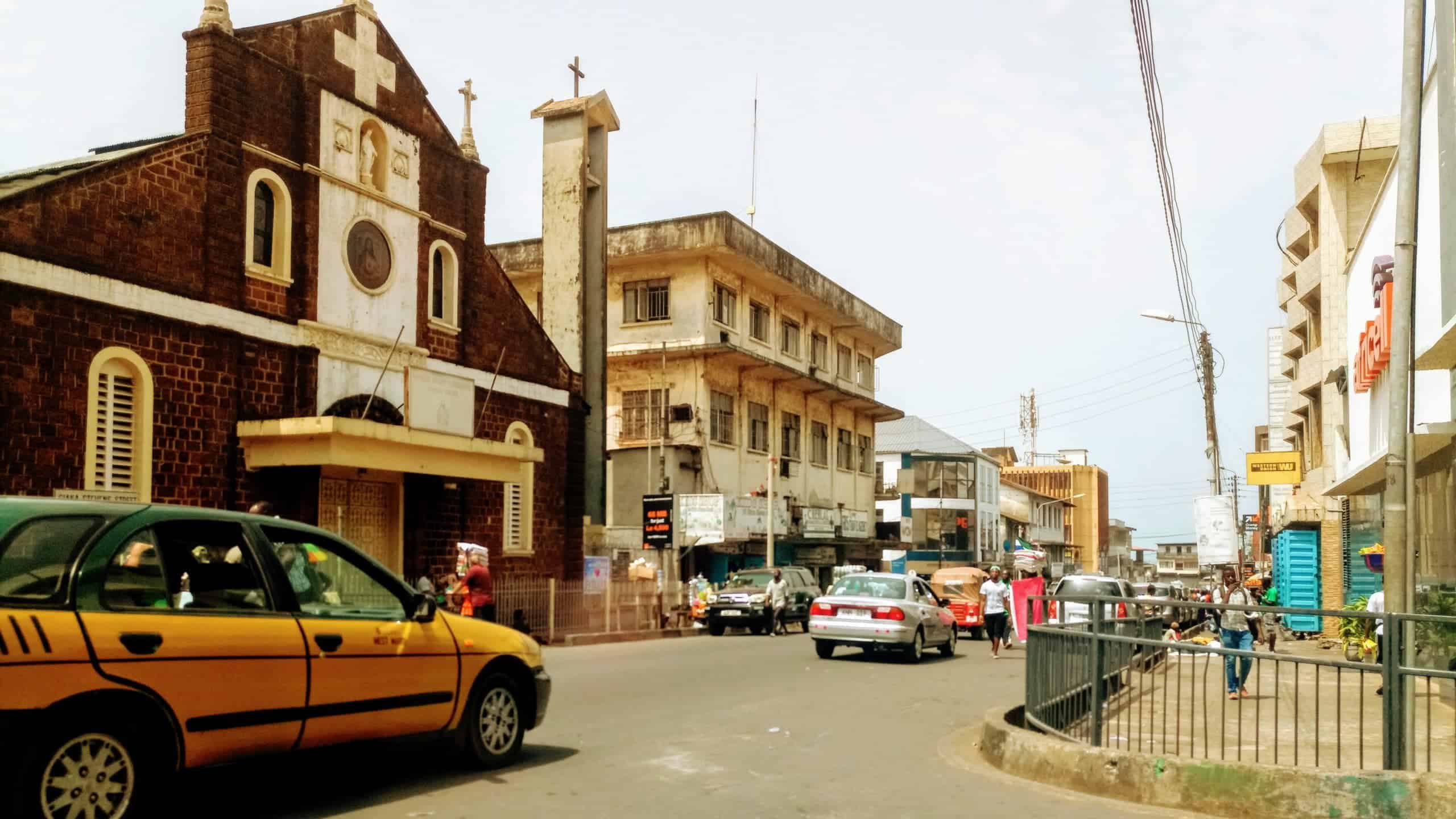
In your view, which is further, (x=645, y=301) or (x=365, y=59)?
(x=645, y=301)

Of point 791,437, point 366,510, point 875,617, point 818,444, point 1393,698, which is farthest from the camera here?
point 818,444

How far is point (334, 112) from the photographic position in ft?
74.5

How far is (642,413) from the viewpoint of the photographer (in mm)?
40875

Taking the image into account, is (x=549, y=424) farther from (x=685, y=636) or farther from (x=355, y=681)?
(x=355, y=681)

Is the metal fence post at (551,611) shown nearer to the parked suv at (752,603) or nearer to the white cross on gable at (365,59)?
the parked suv at (752,603)

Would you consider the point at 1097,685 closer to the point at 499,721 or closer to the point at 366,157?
the point at 499,721

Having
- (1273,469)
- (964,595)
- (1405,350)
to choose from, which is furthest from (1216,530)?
(1405,350)

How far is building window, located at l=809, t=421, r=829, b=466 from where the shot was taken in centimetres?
4881

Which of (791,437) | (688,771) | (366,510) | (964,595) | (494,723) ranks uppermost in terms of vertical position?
(791,437)

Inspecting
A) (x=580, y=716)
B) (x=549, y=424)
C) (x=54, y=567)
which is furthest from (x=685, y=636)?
(x=54, y=567)

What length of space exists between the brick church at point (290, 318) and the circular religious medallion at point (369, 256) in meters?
0.04

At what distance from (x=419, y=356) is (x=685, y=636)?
10261mm

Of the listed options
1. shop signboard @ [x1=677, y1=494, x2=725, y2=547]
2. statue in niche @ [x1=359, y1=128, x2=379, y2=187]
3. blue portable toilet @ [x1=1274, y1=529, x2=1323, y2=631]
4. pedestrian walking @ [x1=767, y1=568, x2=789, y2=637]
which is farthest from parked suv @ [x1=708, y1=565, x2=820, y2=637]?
blue portable toilet @ [x1=1274, y1=529, x2=1323, y2=631]

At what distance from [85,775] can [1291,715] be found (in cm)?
767
